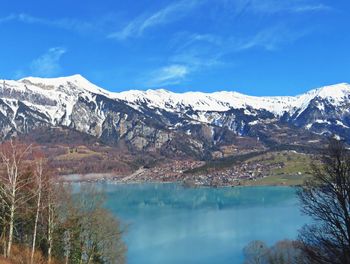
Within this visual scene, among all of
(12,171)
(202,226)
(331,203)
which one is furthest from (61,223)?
(202,226)

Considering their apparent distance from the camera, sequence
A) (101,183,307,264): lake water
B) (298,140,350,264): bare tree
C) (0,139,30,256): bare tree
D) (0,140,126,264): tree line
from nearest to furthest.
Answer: (298,140,350,264): bare tree < (0,139,30,256): bare tree < (0,140,126,264): tree line < (101,183,307,264): lake water

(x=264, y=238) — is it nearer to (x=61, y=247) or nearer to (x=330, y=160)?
(x=61, y=247)

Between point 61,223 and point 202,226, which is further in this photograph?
point 202,226

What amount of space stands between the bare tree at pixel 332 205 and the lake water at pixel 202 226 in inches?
1206

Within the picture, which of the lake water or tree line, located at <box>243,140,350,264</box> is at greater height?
tree line, located at <box>243,140,350,264</box>

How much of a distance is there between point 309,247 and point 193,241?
73945mm

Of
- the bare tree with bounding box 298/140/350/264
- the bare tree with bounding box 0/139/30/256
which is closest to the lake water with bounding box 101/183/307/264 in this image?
the bare tree with bounding box 0/139/30/256

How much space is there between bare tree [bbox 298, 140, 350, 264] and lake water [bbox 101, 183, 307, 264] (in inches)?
1206

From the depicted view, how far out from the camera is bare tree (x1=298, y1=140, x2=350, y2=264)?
12.4 m

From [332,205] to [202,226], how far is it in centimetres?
9450

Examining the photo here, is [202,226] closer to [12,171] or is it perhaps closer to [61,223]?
[61,223]

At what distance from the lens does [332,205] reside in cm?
1343

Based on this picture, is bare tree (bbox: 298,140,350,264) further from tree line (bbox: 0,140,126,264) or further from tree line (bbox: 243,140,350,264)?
→ tree line (bbox: 0,140,126,264)

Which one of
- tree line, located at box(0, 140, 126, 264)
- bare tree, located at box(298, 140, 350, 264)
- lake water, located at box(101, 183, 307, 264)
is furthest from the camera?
lake water, located at box(101, 183, 307, 264)
